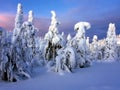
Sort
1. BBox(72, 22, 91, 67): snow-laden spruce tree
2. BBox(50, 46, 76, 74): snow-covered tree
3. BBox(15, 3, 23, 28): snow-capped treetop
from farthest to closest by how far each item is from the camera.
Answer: BBox(15, 3, 23, 28): snow-capped treetop
BBox(72, 22, 91, 67): snow-laden spruce tree
BBox(50, 46, 76, 74): snow-covered tree

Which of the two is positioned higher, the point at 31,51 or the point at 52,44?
the point at 52,44

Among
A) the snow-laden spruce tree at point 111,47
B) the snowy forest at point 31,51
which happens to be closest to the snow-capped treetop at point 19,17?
the snowy forest at point 31,51

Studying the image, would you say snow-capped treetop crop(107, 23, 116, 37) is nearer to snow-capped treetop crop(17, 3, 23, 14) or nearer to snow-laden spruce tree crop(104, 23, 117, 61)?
snow-laden spruce tree crop(104, 23, 117, 61)

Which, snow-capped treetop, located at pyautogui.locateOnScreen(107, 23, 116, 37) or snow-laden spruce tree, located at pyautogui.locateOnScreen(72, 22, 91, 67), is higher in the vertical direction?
snow-capped treetop, located at pyautogui.locateOnScreen(107, 23, 116, 37)

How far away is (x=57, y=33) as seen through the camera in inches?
1293

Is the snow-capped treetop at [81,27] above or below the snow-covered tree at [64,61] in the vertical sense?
above

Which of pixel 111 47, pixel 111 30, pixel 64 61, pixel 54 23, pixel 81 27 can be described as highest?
pixel 111 30

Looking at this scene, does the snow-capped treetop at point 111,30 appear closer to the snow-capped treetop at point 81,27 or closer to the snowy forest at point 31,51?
the snowy forest at point 31,51

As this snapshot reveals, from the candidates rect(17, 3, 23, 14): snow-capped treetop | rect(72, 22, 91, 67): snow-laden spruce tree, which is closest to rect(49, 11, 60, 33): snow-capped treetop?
rect(72, 22, 91, 67): snow-laden spruce tree

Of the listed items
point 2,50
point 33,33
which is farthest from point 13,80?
point 33,33

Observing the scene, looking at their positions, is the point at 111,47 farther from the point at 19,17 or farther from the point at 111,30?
the point at 19,17

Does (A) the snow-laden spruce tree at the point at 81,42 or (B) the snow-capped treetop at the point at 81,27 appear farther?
(B) the snow-capped treetop at the point at 81,27

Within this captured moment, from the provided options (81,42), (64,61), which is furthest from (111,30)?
(64,61)

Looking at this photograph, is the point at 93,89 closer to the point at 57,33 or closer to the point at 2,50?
the point at 2,50
